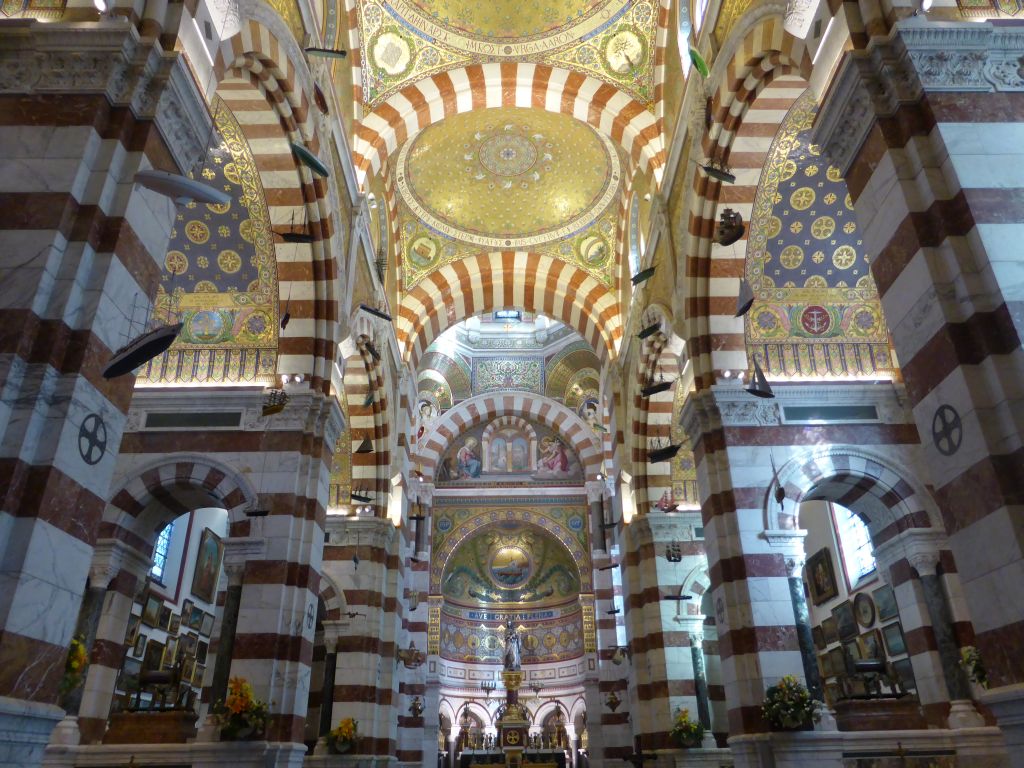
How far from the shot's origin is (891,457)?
10.6 metres

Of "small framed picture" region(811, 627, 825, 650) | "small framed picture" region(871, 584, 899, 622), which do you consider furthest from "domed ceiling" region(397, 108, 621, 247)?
"small framed picture" region(811, 627, 825, 650)

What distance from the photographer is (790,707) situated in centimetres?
849

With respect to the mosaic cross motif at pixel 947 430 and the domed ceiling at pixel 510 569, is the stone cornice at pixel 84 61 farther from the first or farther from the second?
the domed ceiling at pixel 510 569

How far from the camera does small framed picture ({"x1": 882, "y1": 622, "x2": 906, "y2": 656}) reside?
1345cm

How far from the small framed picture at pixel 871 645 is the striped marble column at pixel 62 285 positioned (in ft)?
45.4

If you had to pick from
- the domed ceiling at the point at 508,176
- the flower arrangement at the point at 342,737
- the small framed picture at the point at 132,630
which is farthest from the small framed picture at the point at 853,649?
the small framed picture at the point at 132,630

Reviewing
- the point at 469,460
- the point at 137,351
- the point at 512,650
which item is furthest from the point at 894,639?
the point at 469,460

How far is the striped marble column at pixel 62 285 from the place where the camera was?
461 cm

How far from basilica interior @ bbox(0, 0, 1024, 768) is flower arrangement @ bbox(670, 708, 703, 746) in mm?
52

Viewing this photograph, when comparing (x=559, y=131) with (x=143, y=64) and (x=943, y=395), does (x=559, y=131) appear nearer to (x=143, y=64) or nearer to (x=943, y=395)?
(x=143, y=64)

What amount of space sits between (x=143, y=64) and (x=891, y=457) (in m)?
10.2

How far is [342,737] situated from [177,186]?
1033 cm

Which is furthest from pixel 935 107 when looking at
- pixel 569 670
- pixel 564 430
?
pixel 569 670

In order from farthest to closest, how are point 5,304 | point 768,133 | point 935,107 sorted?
point 768,133, point 935,107, point 5,304
